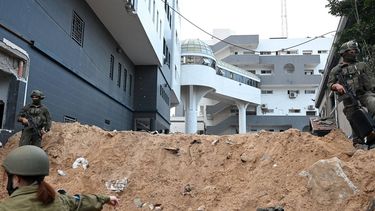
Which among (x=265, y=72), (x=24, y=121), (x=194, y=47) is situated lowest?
(x=24, y=121)

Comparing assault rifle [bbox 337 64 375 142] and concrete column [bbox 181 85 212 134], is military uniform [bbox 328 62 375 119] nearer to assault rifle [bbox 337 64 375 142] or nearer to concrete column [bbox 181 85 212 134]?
assault rifle [bbox 337 64 375 142]

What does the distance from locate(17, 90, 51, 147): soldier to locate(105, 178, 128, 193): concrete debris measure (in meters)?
1.81

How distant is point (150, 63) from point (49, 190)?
816 inches

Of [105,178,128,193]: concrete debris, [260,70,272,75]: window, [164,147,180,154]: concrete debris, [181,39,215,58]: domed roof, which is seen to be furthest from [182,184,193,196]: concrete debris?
[260,70,272,75]: window

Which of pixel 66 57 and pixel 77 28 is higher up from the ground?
pixel 77 28

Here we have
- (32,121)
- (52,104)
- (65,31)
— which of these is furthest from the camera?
(65,31)

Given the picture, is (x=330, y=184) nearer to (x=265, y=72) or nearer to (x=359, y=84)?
(x=359, y=84)

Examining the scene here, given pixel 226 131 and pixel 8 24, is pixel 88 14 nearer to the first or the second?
pixel 8 24

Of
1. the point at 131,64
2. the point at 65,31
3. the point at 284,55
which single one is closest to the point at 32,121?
the point at 65,31

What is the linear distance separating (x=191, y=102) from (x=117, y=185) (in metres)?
29.2

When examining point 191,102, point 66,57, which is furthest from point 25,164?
point 191,102

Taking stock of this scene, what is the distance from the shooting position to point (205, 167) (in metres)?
7.91

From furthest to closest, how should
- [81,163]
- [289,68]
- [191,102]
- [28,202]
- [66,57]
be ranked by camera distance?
[289,68] → [191,102] → [66,57] → [81,163] → [28,202]

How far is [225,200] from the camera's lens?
21.6ft
